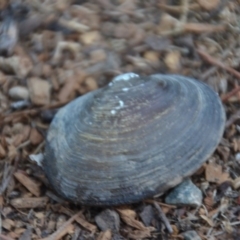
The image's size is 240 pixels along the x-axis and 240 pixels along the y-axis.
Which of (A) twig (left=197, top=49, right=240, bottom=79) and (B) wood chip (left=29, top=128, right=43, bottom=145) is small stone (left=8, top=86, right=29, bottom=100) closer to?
(B) wood chip (left=29, top=128, right=43, bottom=145)

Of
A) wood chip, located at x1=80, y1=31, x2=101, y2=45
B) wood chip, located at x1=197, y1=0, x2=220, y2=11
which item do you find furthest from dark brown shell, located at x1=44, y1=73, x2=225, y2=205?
wood chip, located at x1=197, y1=0, x2=220, y2=11

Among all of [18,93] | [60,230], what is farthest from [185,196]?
[18,93]

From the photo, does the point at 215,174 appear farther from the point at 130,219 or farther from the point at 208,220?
the point at 130,219

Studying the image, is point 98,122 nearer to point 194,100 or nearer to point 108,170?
point 108,170

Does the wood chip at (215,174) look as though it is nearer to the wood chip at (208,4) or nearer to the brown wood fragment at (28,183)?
the brown wood fragment at (28,183)

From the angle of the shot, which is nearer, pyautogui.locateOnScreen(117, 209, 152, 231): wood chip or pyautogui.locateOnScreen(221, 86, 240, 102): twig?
pyautogui.locateOnScreen(117, 209, 152, 231): wood chip

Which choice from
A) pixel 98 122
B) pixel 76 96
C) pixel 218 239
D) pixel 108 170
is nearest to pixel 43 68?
pixel 76 96
